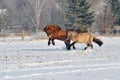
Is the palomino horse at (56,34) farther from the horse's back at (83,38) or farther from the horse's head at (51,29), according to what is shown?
the horse's back at (83,38)

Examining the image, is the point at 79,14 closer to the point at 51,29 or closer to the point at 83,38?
the point at 51,29

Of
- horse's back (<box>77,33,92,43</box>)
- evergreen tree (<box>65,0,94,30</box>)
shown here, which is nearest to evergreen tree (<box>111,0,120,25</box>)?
evergreen tree (<box>65,0,94,30</box>)

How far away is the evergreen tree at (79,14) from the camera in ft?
174

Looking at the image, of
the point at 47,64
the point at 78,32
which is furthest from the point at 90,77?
the point at 78,32

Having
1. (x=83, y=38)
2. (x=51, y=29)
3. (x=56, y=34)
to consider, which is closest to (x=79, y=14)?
(x=51, y=29)

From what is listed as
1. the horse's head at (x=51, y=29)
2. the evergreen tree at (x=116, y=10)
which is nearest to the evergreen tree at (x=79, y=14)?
the evergreen tree at (x=116, y=10)

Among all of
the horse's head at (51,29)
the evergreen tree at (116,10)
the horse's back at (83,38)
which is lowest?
the evergreen tree at (116,10)

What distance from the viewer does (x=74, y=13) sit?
175 feet

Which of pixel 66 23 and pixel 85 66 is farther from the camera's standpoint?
pixel 66 23

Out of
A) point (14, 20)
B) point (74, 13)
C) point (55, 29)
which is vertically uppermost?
point (55, 29)

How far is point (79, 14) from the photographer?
53.4 metres

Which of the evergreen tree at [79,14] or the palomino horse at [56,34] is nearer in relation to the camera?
the palomino horse at [56,34]

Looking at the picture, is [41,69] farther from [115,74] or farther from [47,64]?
[115,74]

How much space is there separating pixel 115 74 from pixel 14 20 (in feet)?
245
